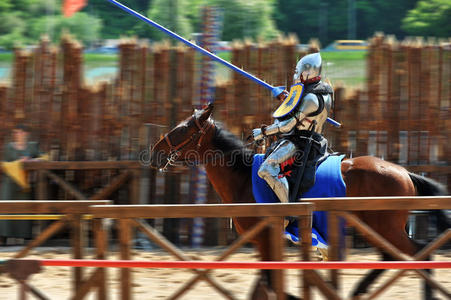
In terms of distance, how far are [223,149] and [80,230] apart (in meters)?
1.97

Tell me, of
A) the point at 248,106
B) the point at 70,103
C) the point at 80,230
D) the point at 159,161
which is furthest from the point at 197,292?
the point at 70,103

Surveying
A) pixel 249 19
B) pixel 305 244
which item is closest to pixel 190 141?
pixel 305 244

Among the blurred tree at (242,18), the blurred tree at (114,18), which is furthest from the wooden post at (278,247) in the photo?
the blurred tree at (114,18)

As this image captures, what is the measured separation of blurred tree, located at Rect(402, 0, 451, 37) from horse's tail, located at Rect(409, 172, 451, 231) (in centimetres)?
5646

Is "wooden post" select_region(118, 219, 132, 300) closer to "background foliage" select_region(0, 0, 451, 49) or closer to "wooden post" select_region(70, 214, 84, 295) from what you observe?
"wooden post" select_region(70, 214, 84, 295)

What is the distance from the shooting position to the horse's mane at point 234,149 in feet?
21.4

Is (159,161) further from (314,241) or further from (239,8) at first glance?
(239,8)

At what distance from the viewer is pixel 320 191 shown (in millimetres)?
6172

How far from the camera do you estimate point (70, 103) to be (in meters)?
9.30

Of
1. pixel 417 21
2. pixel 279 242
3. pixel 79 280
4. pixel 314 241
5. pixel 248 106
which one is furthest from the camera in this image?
pixel 417 21

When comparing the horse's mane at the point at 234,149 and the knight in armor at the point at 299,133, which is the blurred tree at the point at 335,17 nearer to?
the horse's mane at the point at 234,149

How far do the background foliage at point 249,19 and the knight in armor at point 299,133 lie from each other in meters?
37.9

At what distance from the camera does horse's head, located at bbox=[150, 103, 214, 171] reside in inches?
260

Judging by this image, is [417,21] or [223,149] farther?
[417,21]
